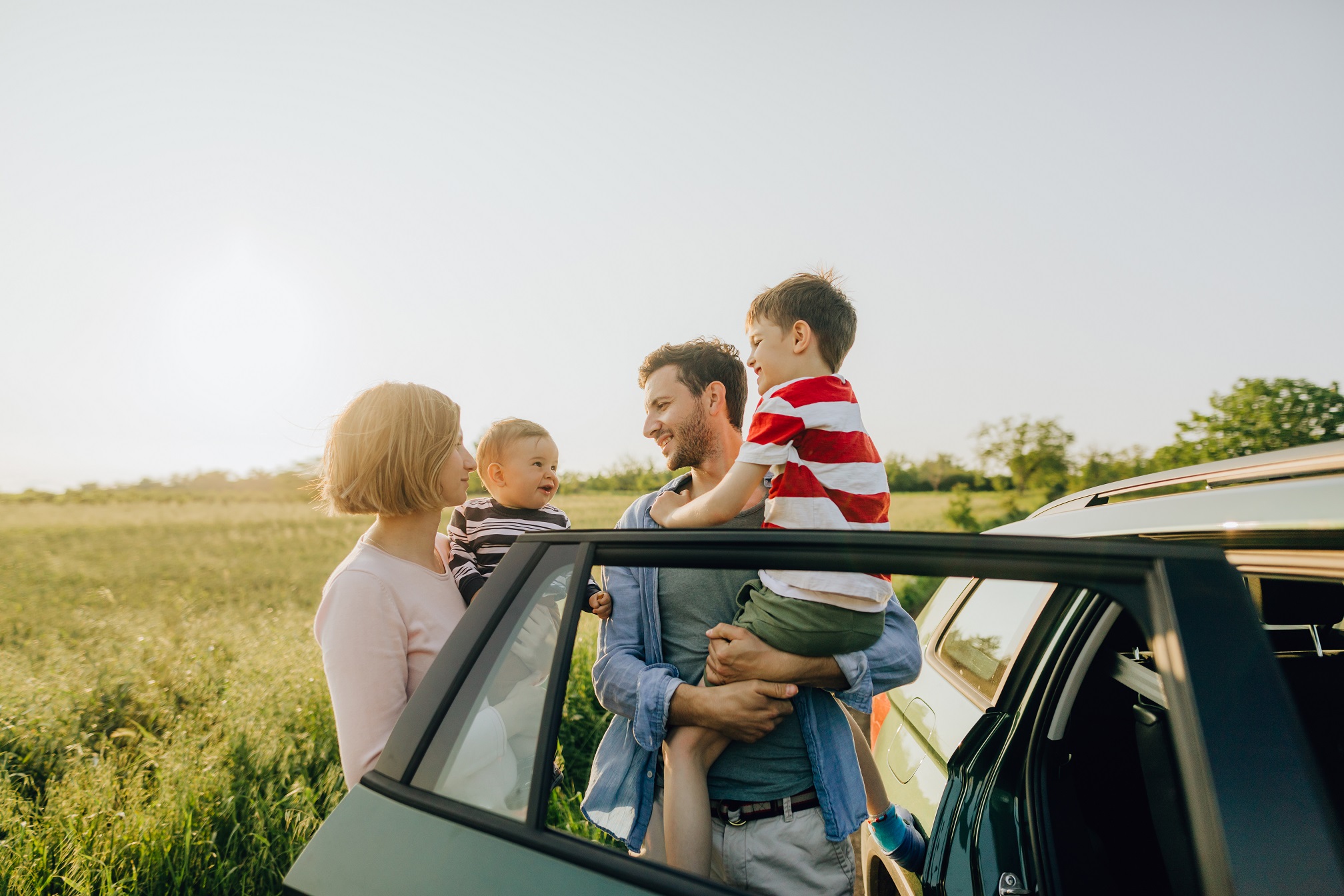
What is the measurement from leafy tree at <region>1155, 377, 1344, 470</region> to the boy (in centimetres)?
2282

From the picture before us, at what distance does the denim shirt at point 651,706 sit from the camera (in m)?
1.64

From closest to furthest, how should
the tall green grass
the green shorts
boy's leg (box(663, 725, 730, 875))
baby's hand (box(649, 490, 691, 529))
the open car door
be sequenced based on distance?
the open car door < the green shorts < boy's leg (box(663, 725, 730, 875)) < baby's hand (box(649, 490, 691, 529)) < the tall green grass

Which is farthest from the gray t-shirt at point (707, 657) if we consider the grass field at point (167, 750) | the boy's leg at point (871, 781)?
the grass field at point (167, 750)

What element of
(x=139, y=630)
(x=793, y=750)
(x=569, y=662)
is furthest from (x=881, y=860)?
(x=139, y=630)

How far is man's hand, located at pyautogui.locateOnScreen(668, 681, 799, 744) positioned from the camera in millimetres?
1554

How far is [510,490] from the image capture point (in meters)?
2.66

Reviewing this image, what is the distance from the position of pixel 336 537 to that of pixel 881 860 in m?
25.4

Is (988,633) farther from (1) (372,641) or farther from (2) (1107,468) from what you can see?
(2) (1107,468)

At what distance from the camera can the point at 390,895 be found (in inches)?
41.5

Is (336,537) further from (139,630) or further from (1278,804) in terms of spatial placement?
(1278,804)

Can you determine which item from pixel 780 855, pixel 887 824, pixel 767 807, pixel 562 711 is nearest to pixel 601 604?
pixel 562 711

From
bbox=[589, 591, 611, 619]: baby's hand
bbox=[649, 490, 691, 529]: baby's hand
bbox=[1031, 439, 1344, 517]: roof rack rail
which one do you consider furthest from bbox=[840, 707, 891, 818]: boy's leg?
bbox=[1031, 439, 1344, 517]: roof rack rail

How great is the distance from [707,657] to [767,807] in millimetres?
404

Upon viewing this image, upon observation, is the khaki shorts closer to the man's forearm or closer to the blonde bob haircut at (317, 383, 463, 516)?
the man's forearm
